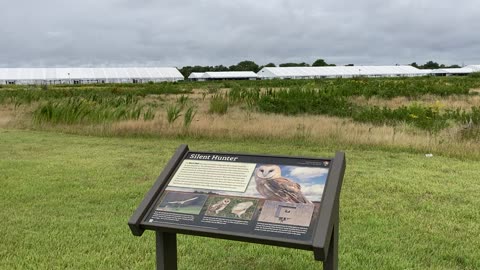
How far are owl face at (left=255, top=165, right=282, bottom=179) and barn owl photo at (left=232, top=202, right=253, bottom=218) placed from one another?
24 centimetres

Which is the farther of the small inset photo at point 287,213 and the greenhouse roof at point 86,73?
the greenhouse roof at point 86,73

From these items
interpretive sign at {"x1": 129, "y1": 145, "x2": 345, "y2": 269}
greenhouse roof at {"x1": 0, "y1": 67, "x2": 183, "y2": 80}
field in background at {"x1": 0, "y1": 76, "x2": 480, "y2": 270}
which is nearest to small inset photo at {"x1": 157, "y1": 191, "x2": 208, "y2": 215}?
interpretive sign at {"x1": 129, "y1": 145, "x2": 345, "y2": 269}

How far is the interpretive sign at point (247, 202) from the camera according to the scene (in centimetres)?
250

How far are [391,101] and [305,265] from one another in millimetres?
21018

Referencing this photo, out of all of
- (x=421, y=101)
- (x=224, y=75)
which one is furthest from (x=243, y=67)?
(x=421, y=101)

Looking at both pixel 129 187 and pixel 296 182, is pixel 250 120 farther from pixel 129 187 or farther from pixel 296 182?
pixel 296 182

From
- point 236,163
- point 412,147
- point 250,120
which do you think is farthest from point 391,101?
point 236,163

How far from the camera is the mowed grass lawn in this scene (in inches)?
155

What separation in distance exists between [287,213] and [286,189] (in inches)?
6.9

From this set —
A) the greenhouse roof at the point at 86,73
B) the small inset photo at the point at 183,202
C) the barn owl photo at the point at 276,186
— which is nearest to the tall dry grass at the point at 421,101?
the barn owl photo at the point at 276,186

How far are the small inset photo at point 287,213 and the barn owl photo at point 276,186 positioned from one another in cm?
4

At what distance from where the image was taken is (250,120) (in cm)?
1370

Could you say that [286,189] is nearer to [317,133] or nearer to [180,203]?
[180,203]

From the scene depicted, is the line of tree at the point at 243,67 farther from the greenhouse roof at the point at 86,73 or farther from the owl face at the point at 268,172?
the owl face at the point at 268,172
